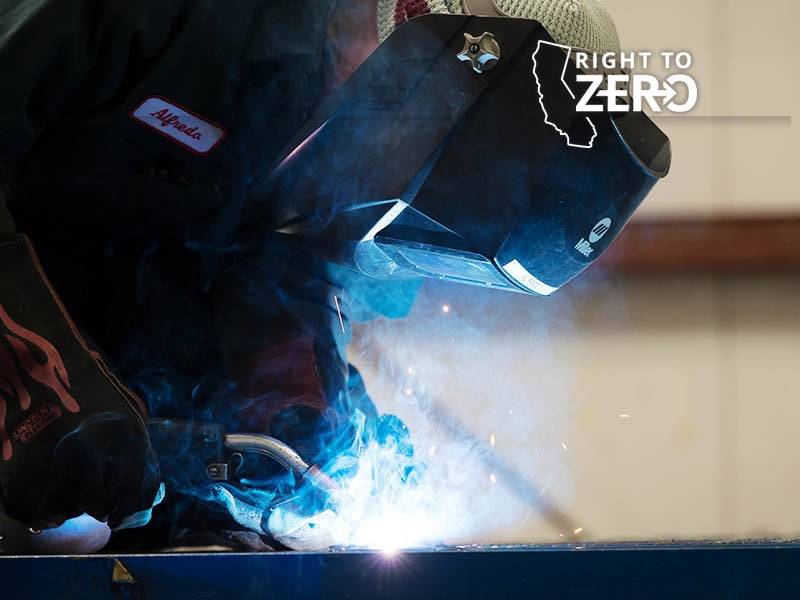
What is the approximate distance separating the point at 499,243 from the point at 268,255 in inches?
16.7

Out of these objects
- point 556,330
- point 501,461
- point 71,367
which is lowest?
point 501,461

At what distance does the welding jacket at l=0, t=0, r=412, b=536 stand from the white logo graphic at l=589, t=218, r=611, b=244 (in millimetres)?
379

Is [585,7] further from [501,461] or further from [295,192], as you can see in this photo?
[501,461]

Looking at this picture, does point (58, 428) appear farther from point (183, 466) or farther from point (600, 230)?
point (600, 230)

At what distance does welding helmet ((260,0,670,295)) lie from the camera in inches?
36.9

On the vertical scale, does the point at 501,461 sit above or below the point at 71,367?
below

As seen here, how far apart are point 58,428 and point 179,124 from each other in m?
0.38

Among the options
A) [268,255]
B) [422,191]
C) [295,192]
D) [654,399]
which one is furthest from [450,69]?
[654,399]

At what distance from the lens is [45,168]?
3.30ft

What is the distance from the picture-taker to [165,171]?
1017mm

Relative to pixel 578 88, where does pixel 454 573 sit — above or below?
below

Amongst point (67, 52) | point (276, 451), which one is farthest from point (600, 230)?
point (67, 52)

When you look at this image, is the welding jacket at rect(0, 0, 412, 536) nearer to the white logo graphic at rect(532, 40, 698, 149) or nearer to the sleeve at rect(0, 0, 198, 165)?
the sleeve at rect(0, 0, 198, 165)

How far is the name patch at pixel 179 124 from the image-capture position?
93 cm
